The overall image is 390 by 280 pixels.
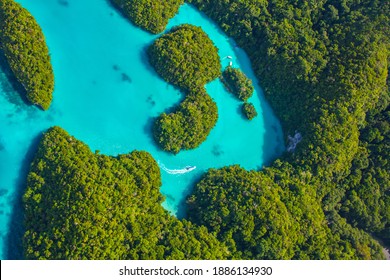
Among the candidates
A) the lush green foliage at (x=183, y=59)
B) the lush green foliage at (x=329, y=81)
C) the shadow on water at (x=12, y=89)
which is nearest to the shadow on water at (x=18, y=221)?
the shadow on water at (x=12, y=89)

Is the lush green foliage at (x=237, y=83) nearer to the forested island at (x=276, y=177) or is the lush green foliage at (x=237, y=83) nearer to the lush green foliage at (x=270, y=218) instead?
the forested island at (x=276, y=177)

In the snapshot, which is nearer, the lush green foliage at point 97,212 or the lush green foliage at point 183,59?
the lush green foliage at point 97,212

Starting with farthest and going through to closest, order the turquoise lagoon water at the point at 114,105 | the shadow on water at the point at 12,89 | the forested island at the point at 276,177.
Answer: the shadow on water at the point at 12,89 < the turquoise lagoon water at the point at 114,105 < the forested island at the point at 276,177

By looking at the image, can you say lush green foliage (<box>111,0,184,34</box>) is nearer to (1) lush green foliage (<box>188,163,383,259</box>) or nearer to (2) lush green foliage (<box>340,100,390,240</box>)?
(1) lush green foliage (<box>188,163,383,259</box>)

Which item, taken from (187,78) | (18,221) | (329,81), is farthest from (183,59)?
(18,221)

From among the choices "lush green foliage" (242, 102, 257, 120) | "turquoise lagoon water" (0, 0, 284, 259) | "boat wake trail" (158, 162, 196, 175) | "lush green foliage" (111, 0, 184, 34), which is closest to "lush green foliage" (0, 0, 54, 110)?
"turquoise lagoon water" (0, 0, 284, 259)

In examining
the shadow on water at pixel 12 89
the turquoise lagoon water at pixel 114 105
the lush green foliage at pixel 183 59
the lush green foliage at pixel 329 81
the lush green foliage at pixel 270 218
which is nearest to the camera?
the lush green foliage at pixel 270 218

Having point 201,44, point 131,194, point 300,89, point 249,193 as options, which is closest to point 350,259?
point 249,193
